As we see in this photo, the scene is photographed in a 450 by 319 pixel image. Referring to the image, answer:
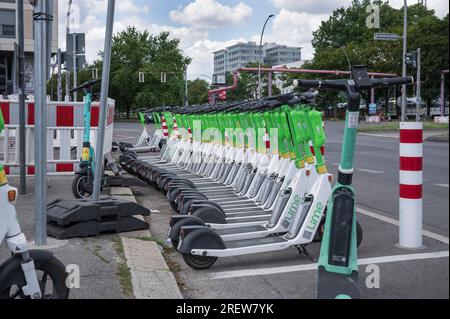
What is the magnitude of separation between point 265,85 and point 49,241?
9.47 m

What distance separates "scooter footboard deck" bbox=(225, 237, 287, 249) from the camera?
185 inches

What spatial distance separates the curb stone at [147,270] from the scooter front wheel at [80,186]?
7.23 feet

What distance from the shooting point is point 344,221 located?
3412 mm

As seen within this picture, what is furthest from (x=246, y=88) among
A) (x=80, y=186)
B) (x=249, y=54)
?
(x=249, y=54)

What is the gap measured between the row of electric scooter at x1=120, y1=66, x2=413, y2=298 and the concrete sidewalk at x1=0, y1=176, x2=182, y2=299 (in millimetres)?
319

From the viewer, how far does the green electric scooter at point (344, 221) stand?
338cm

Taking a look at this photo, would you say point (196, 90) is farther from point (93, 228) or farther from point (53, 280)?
point (53, 280)

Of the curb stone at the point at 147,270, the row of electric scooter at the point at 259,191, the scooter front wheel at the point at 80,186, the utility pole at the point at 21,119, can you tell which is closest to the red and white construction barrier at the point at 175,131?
the row of electric scooter at the point at 259,191

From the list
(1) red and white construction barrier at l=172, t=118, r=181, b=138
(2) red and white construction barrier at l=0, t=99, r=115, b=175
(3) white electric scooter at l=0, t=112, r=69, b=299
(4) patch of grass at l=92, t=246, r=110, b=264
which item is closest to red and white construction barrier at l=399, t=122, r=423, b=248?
(4) patch of grass at l=92, t=246, r=110, b=264

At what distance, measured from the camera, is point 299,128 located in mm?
4914

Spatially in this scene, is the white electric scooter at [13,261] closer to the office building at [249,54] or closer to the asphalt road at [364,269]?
the asphalt road at [364,269]

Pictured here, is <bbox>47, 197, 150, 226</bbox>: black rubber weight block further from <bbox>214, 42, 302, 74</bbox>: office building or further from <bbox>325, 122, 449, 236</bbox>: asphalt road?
<bbox>325, 122, 449, 236</bbox>: asphalt road

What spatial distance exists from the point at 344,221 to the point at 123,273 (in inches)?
69.2

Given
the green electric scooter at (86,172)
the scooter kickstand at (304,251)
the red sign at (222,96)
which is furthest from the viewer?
the red sign at (222,96)
